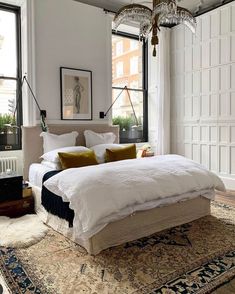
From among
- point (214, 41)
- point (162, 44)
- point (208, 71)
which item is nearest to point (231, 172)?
point (208, 71)

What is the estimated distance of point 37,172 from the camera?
11.7 feet

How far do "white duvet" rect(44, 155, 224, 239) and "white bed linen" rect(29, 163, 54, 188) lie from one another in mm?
733

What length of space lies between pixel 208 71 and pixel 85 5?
2.50 m

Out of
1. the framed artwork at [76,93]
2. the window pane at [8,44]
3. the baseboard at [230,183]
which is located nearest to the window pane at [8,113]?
the window pane at [8,44]

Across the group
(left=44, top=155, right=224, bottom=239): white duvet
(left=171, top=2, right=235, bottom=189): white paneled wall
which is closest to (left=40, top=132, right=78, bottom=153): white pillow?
(left=44, top=155, right=224, bottom=239): white duvet

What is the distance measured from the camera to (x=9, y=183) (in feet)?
10.6

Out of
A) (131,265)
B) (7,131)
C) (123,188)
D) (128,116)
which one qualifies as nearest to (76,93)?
(7,131)

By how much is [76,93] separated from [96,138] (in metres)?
0.89

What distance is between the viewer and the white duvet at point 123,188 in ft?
7.29

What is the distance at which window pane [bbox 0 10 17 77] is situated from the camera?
13.9ft

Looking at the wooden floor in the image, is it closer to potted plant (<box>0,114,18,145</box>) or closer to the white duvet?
the white duvet

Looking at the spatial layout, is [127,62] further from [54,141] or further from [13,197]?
[13,197]

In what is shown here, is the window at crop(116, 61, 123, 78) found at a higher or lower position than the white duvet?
higher

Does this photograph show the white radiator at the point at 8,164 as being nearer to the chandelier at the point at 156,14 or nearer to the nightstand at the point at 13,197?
the nightstand at the point at 13,197
